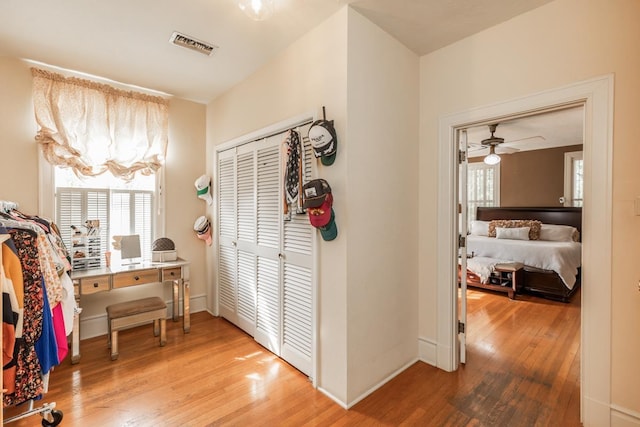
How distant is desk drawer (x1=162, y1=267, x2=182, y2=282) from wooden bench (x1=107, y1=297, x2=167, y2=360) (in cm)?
23

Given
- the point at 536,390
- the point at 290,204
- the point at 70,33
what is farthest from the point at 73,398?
the point at 536,390

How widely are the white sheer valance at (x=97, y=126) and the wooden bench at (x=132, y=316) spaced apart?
1.34 metres

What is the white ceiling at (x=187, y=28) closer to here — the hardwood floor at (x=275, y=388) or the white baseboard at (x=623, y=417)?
the white baseboard at (x=623, y=417)

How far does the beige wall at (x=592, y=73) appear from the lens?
167 cm

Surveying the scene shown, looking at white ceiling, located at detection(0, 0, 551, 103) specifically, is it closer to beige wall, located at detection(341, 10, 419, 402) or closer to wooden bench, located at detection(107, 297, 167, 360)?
beige wall, located at detection(341, 10, 419, 402)

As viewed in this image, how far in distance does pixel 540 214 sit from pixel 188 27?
665 cm

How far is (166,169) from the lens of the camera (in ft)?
11.5

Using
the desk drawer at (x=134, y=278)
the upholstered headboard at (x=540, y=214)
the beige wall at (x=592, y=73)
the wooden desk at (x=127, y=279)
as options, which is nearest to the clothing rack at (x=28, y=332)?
the wooden desk at (x=127, y=279)

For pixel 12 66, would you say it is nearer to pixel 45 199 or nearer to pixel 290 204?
pixel 45 199

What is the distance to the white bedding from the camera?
4.18 metres

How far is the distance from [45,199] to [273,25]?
104 inches

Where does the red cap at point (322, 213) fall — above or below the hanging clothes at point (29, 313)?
above

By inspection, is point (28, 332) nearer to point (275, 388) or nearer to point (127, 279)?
point (127, 279)

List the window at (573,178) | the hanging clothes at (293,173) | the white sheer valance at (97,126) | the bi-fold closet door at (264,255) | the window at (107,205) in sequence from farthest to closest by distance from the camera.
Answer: the window at (573,178) < the window at (107,205) < the white sheer valance at (97,126) < the bi-fold closet door at (264,255) < the hanging clothes at (293,173)
